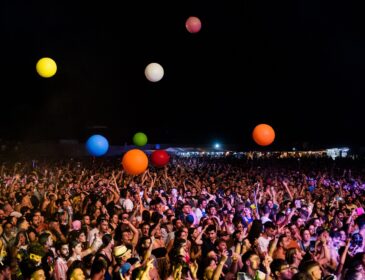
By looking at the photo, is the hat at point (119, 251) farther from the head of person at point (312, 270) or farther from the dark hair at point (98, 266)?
the head of person at point (312, 270)

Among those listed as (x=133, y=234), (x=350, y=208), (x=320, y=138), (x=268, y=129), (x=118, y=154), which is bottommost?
(x=133, y=234)

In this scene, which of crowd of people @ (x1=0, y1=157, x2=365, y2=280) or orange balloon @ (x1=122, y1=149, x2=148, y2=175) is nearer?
crowd of people @ (x1=0, y1=157, x2=365, y2=280)

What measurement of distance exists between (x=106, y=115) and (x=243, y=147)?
14.0 metres

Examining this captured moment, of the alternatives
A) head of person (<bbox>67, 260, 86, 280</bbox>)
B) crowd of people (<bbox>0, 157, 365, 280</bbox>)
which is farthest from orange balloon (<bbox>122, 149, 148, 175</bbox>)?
head of person (<bbox>67, 260, 86, 280</bbox>)

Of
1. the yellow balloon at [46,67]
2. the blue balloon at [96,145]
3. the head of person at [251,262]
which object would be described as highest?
the yellow balloon at [46,67]

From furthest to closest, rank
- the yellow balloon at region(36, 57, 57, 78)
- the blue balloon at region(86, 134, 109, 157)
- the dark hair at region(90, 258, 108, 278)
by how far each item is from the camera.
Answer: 1. the yellow balloon at region(36, 57, 57, 78)
2. the blue balloon at region(86, 134, 109, 157)
3. the dark hair at region(90, 258, 108, 278)

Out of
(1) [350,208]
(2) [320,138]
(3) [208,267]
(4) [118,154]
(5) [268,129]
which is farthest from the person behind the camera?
(2) [320,138]

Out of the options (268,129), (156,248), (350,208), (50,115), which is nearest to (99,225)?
(156,248)

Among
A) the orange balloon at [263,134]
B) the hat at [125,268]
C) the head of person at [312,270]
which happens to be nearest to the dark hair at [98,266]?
the hat at [125,268]

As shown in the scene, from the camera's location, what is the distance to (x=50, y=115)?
3431 centimetres

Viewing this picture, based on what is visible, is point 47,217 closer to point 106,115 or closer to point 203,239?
point 203,239

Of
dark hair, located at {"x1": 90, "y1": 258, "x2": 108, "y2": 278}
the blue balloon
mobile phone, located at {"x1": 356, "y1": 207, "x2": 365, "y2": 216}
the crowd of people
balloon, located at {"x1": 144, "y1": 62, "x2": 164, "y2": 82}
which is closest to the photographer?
dark hair, located at {"x1": 90, "y1": 258, "x2": 108, "y2": 278}

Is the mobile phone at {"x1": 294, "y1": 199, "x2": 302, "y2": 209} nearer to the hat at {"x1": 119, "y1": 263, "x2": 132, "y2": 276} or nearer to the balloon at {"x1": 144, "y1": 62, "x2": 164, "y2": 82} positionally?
the balloon at {"x1": 144, "y1": 62, "x2": 164, "y2": 82}

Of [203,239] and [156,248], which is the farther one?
[203,239]
